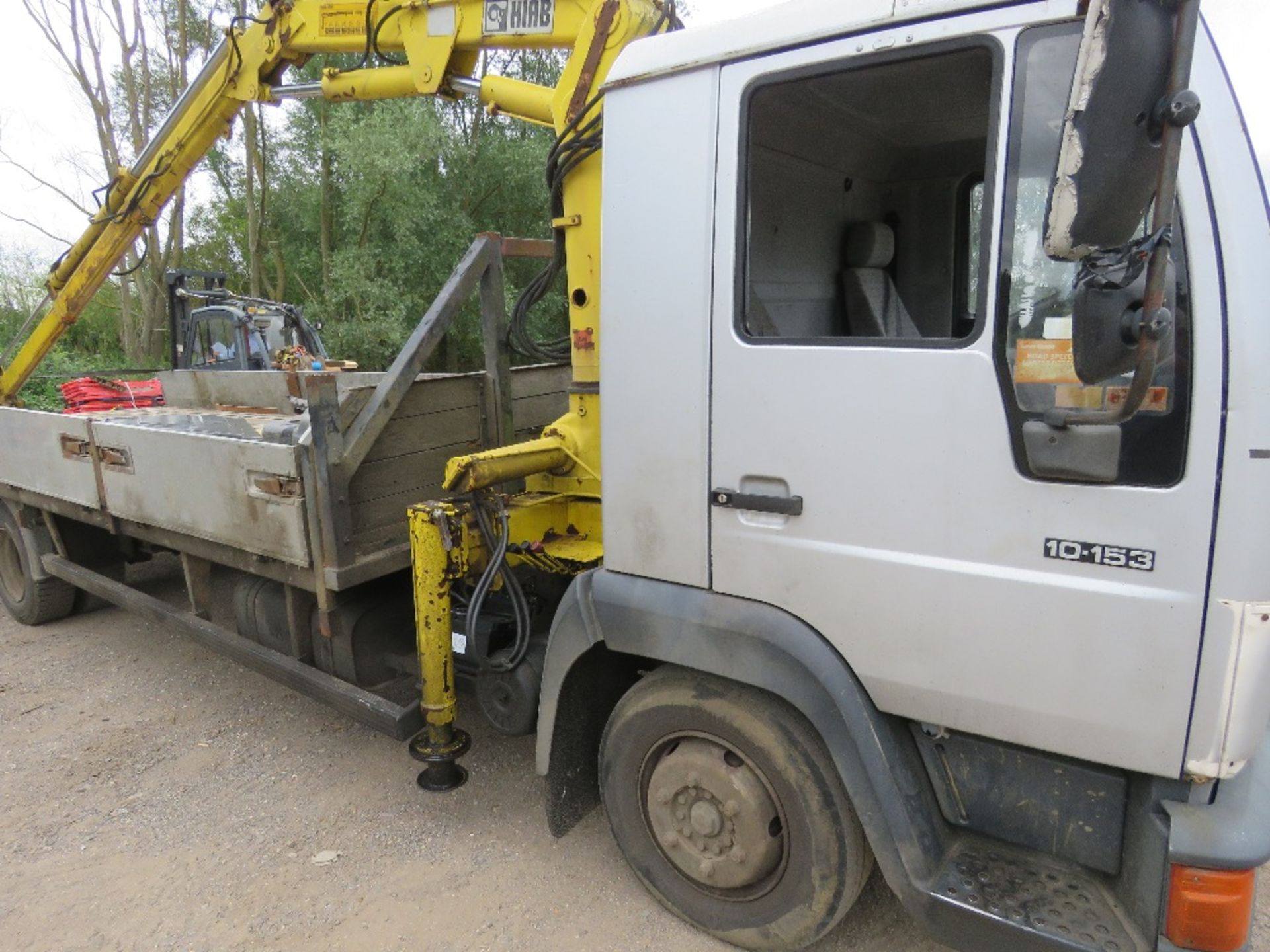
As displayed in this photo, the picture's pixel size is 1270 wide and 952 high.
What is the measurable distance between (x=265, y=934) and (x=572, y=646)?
1.42 m

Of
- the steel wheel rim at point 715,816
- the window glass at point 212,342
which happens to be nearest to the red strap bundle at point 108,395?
the window glass at point 212,342

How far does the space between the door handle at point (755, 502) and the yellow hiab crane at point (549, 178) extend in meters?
0.84

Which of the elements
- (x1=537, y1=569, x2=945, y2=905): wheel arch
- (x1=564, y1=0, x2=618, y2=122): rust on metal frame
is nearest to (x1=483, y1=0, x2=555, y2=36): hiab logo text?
(x1=564, y1=0, x2=618, y2=122): rust on metal frame

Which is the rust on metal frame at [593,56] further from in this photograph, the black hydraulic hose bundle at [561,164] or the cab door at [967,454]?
the cab door at [967,454]

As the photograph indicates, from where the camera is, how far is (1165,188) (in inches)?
48.9

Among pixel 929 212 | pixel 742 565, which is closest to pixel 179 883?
pixel 742 565

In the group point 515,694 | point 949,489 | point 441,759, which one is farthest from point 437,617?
point 949,489

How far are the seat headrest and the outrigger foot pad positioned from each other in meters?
2.23

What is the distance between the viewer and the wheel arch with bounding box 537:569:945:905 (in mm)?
1956

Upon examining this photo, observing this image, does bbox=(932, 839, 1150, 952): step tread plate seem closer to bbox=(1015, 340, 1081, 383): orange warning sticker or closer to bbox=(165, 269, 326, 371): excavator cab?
bbox=(1015, 340, 1081, 383): orange warning sticker

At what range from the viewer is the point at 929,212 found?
9.10ft

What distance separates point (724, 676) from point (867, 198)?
5.45 feet

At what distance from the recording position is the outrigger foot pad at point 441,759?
3.00 m

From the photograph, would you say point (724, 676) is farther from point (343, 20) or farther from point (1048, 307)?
point (343, 20)
